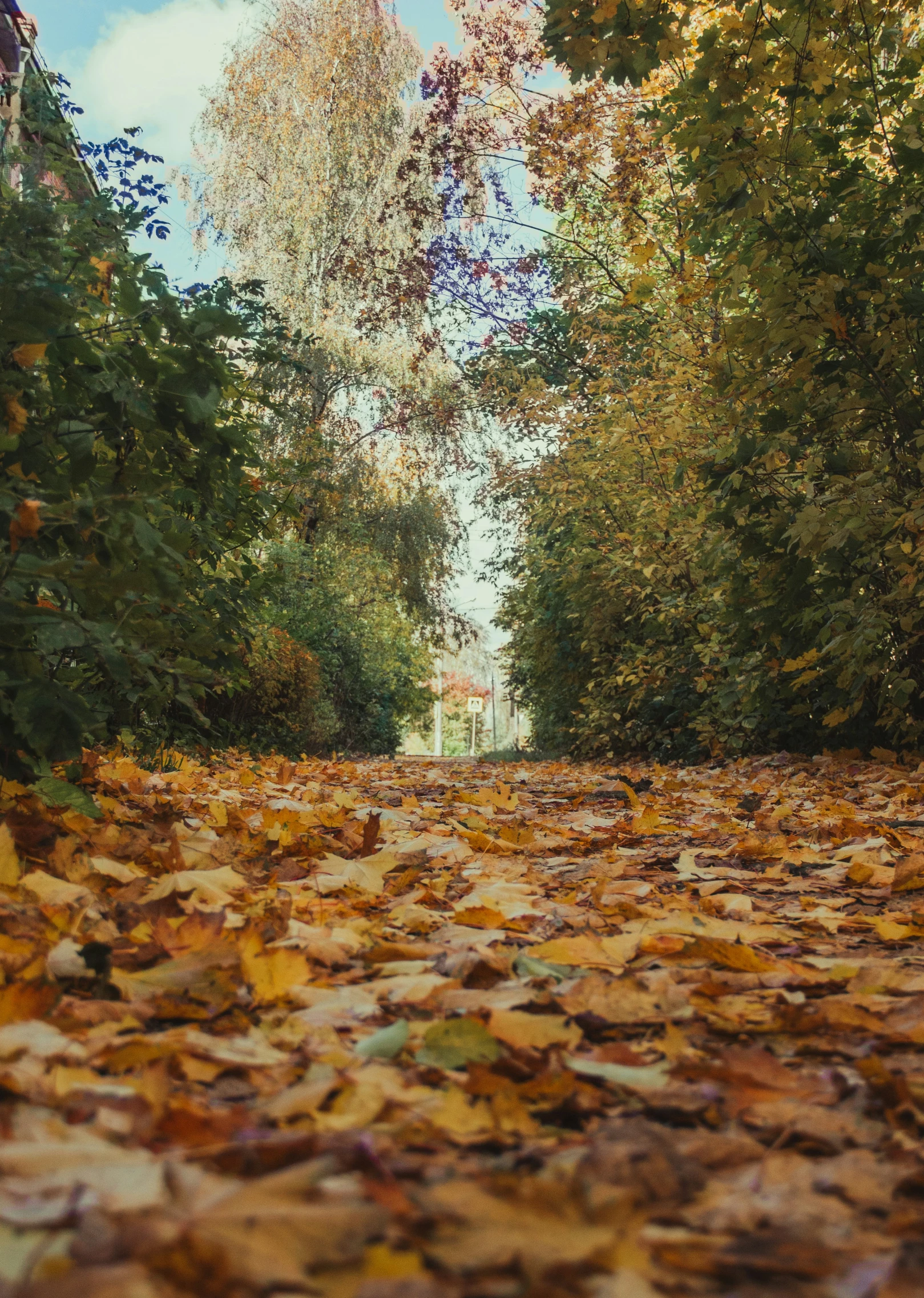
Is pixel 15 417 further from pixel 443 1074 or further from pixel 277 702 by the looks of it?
pixel 277 702

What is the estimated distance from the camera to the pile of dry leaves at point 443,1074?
58cm

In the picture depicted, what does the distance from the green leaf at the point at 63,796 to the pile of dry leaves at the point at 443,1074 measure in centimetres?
4

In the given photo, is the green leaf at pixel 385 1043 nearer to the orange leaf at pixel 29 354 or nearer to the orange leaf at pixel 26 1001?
the orange leaf at pixel 26 1001

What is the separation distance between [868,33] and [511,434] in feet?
31.8

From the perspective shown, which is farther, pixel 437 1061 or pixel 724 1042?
A: pixel 724 1042

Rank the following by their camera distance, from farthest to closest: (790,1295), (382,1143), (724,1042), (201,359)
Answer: (201,359)
(724,1042)
(382,1143)
(790,1295)

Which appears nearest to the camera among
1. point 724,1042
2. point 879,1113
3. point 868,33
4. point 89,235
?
point 879,1113

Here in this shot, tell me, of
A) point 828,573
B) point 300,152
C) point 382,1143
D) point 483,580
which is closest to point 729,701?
point 828,573

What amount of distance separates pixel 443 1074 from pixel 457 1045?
0.03 meters

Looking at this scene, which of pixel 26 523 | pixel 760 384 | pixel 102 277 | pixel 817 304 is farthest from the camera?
pixel 760 384

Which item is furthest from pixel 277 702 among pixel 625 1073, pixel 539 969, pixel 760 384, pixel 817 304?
pixel 625 1073

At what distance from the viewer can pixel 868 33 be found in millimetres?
3484

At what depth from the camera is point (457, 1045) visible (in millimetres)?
993

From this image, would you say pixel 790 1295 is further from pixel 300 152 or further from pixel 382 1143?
pixel 300 152
